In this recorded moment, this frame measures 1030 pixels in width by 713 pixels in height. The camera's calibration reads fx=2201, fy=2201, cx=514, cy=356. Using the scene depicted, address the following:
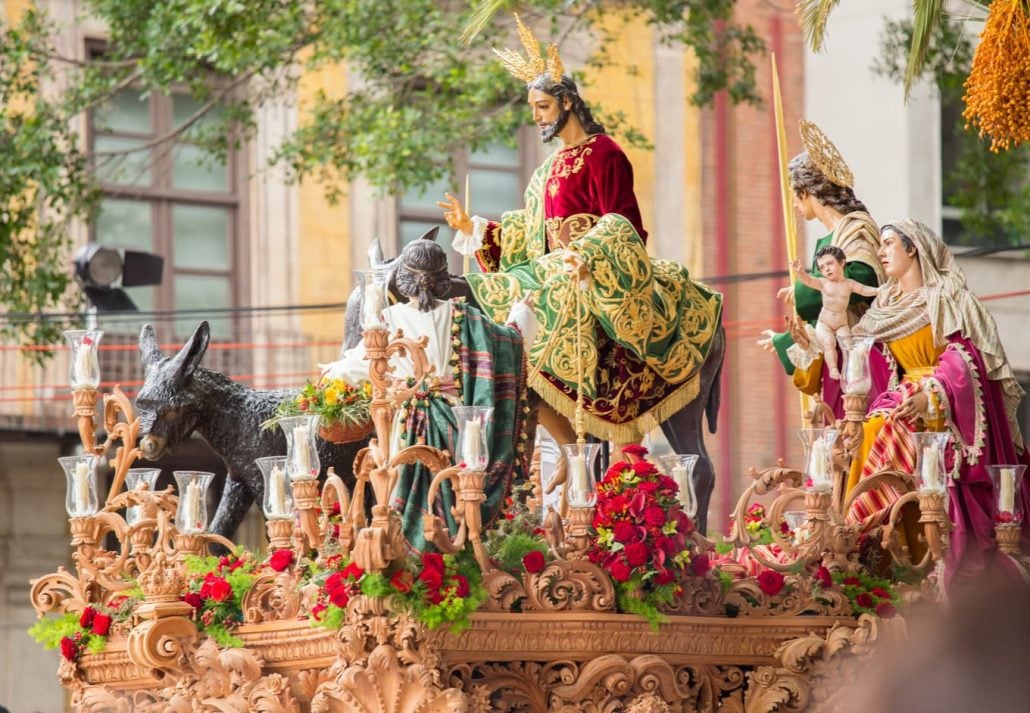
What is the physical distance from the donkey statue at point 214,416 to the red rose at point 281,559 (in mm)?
991

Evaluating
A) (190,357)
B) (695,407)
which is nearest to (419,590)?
(190,357)

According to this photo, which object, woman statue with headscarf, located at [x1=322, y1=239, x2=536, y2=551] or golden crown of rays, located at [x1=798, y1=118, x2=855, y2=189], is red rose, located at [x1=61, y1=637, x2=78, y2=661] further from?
golden crown of rays, located at [x1=798, y1=118, x2=855, y2=189]

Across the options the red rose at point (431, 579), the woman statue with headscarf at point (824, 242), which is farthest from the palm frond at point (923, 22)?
the red rose at point (431, 579)

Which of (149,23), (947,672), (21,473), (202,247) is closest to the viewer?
(947,672)

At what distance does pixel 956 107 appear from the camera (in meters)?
22.1

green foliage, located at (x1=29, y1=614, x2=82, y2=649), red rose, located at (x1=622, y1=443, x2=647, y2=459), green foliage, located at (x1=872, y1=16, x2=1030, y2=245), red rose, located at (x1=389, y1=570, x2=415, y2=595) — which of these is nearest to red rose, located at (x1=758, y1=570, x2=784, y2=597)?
red rose, located at (x1=622, y1=443, x2=647, y2=459)

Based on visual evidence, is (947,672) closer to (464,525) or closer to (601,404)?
(464,525)

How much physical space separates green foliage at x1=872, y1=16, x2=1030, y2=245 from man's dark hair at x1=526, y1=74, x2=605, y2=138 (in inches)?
374

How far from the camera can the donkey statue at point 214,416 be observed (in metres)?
9.27

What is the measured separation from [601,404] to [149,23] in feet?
27.9

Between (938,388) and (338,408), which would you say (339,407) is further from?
(938,388)

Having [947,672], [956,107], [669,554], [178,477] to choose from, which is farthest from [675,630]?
[956,107]

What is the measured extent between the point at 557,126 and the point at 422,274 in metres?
1.51

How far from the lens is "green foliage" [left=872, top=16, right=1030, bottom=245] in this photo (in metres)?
19.2
